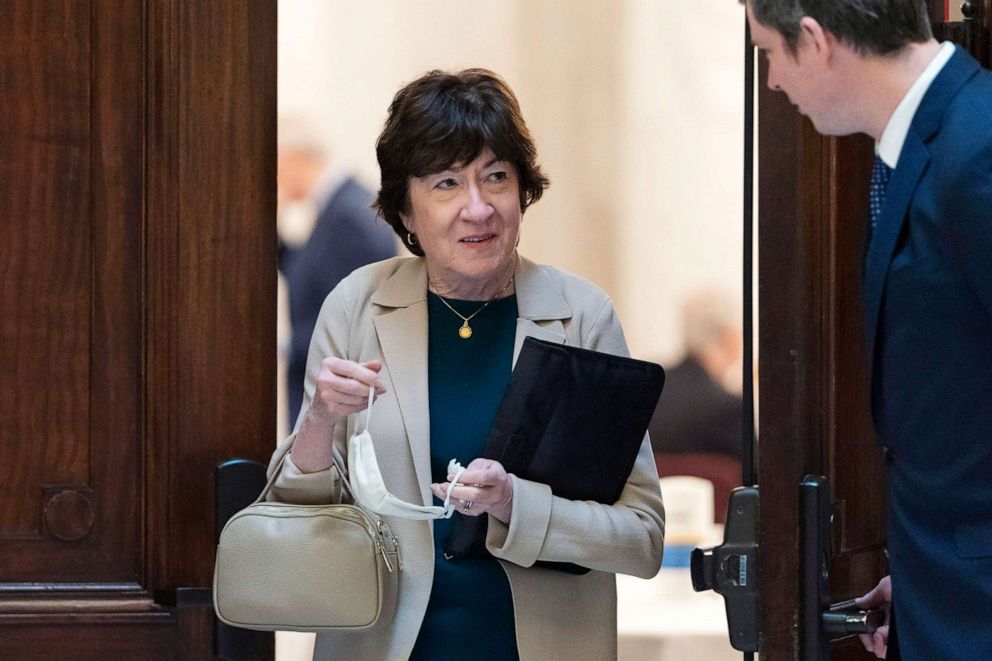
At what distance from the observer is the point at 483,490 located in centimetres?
201

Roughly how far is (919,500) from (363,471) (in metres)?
0.78

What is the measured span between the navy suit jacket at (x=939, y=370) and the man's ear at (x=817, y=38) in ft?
0.39

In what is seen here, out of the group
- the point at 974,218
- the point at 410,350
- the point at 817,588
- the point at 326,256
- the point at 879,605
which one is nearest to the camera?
the point at 974,218

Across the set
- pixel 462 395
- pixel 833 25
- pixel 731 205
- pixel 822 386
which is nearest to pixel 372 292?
pixel 462 395

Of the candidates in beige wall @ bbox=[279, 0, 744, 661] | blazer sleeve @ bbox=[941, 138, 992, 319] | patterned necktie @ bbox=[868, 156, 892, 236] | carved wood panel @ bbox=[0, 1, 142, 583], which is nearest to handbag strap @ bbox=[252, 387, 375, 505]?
carved wood panel @ bbox=[0, 1, 142, 583]

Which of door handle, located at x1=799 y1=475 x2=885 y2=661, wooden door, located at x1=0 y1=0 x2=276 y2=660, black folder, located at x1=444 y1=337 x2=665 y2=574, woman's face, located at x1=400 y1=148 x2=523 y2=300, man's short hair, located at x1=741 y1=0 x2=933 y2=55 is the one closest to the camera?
man's short hair, located at x1=741 y1=0 x2=933 y2=55

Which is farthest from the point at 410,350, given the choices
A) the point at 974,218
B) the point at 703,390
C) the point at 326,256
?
the point at 703,390

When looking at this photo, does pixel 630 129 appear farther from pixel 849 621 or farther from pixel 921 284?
pixel 921 284

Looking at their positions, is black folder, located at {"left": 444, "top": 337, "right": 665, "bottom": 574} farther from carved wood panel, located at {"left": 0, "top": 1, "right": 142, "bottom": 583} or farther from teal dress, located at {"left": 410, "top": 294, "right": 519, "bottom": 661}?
carved wood panel, located at {"left": 0, "top": 1, "right": 142, "bottom": 583}

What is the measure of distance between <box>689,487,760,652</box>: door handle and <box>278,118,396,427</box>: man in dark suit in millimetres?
1776

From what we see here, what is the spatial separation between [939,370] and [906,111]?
0.95ft

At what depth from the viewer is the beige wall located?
12.4 feet

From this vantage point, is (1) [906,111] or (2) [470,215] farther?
(2) [470,215]

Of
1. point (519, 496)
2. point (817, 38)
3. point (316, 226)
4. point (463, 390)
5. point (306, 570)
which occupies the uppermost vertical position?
point (817, 38)
